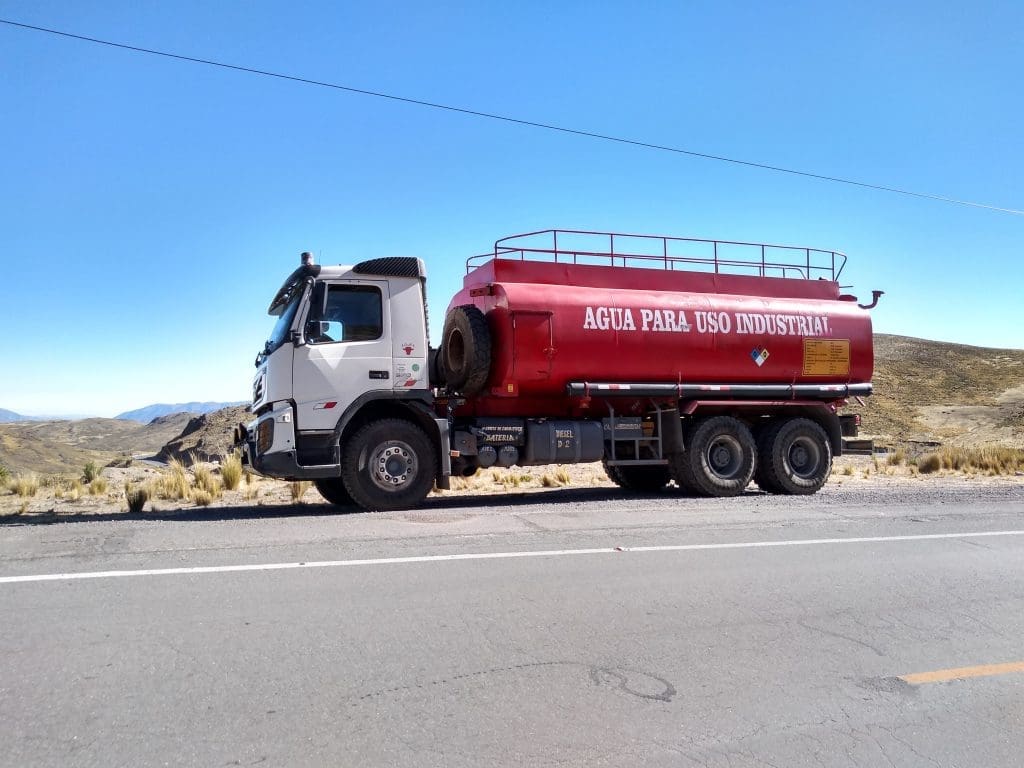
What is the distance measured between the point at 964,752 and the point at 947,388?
5703cm

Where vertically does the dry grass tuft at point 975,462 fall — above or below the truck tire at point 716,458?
below

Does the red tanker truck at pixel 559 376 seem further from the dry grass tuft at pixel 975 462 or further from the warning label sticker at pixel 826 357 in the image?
the dry grass tuft at pixel 975 462

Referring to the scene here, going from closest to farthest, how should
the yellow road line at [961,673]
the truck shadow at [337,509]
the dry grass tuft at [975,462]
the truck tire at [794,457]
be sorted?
1. the yellow road line at [961,673]
2. the truck shadow at [337,509]
3. the truck tire at [794,457]
4. the dry grass tuft at [975,462]

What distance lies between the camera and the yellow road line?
4.81 m

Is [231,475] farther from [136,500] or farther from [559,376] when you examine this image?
[559,376]

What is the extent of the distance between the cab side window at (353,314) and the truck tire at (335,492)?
2192 mm

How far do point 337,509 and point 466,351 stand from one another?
9.49 feet

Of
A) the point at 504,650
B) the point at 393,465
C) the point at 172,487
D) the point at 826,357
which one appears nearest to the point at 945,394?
the point at 826,357

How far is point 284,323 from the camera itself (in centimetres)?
1153

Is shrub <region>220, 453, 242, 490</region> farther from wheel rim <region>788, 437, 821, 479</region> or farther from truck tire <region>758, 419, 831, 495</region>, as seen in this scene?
wheel rim <region>788, 437, 821, 479</region>

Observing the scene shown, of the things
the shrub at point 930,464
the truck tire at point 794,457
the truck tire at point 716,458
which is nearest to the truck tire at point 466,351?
the truck tire at point 716,458

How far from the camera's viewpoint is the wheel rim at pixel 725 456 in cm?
1413

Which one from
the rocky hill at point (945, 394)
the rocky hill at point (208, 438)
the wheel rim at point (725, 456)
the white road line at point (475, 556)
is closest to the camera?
the white road line at point (475, 556)

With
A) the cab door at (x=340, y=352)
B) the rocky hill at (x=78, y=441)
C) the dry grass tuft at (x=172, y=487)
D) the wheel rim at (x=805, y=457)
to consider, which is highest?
the cab door at (x=340, y=352)
